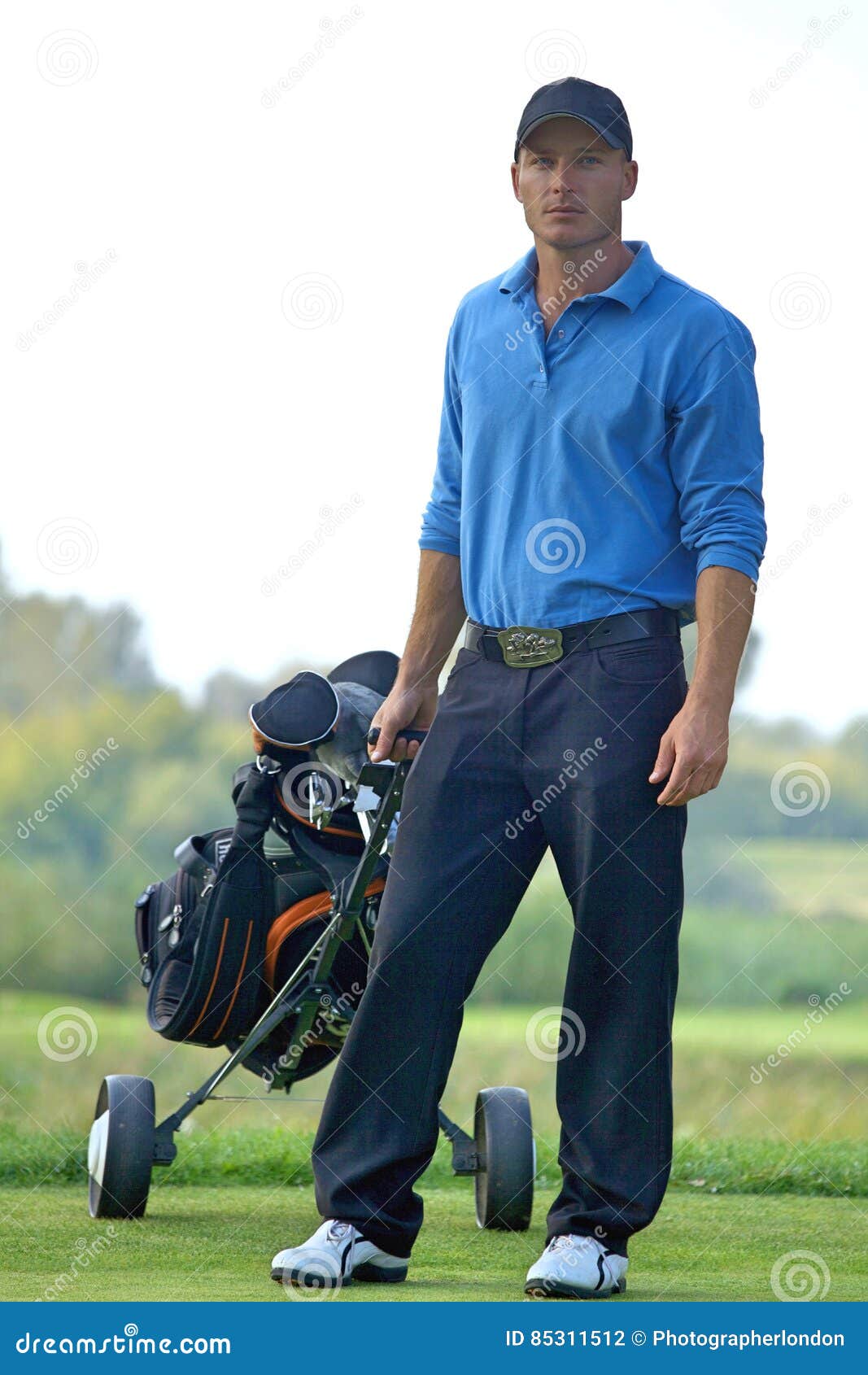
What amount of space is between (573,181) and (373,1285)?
1870mm

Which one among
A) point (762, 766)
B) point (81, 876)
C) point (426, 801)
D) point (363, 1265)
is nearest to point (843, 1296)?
point (363, 1265)

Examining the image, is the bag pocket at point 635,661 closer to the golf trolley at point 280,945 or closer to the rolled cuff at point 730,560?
the rolled cuff at point 730,560

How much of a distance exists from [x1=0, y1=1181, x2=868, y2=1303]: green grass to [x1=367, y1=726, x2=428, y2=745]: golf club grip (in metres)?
0.93

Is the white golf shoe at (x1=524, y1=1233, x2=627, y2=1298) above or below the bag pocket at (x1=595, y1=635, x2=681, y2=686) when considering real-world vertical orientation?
below

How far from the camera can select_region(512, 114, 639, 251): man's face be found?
2.87 m

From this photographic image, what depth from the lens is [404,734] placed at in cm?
309

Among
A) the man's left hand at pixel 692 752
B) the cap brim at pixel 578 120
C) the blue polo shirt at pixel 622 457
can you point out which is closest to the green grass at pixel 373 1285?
the man's left hand at pixel 692 752

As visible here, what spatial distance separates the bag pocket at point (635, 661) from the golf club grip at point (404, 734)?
0.45m

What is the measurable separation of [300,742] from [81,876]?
1858 cm

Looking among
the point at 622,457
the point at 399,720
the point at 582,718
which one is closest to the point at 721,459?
the point at 622,457

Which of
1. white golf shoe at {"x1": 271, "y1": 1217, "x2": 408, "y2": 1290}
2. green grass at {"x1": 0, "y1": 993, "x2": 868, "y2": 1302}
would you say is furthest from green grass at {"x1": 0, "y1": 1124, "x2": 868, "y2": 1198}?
white golf shoe at {"x1": 271, "y1": 1217, "x2": 408, "y2": 1290}

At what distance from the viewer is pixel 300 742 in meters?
3.16

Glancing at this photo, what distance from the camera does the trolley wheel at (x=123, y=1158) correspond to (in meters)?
3.46

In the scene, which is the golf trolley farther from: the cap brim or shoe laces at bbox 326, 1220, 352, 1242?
the cap brim
